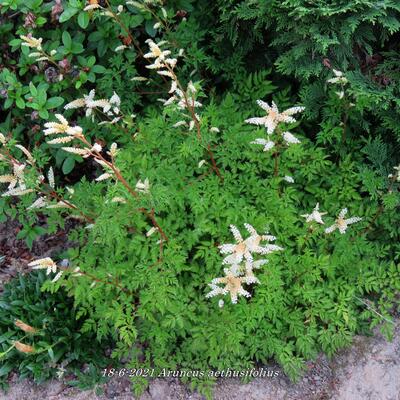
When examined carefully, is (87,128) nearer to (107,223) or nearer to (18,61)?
(18,61)

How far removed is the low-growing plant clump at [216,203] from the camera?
2.95 metres

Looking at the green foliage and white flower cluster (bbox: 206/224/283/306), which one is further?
the green foliage

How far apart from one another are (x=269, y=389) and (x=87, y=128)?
7.70 ft

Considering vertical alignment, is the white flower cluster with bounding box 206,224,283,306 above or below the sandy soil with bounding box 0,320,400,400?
above

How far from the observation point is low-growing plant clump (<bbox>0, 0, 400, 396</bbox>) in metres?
2.95

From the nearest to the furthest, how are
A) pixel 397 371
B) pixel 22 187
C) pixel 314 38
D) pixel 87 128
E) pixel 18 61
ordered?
pixel 22 187
pixel 314 38
pixel 397 371
pixel 87 128
pixel 18 61

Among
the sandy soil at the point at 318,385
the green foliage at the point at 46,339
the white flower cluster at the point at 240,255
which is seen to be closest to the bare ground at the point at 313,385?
the sandy soil at the point at 318,385

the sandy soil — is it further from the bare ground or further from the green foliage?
the green foliage

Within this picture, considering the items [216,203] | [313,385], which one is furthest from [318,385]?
[216,203]

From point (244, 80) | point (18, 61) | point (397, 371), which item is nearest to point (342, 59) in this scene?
point (244, 80)

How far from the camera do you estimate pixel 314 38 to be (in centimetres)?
302

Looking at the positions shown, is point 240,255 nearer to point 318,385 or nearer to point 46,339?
point 318,385

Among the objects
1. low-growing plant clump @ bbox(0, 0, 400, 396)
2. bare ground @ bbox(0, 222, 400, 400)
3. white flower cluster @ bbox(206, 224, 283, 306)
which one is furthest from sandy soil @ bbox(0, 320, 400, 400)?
white flower cluster @ bbox(206, 224, 283, 306)

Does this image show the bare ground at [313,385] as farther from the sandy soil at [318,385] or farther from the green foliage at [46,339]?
the green foliage at [46,339]
